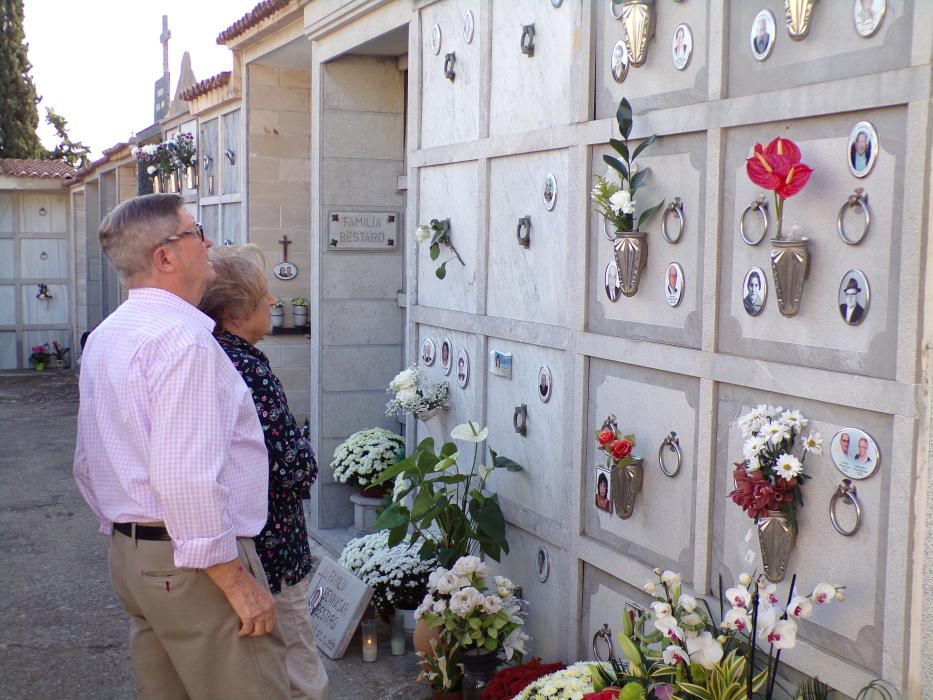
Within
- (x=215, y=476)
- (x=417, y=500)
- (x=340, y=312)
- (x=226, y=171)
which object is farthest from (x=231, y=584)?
(x=226, y=171)

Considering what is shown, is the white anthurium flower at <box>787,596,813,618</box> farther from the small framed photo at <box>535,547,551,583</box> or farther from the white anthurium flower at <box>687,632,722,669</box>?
the small framed photo at <box>535,547,551,583</box>

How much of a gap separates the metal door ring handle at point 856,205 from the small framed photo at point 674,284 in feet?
2.22

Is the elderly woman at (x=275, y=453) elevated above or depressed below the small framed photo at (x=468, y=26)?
below

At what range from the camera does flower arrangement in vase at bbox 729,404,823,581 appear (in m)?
2.72

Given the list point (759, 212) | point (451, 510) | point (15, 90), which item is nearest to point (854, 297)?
point (759, 212)

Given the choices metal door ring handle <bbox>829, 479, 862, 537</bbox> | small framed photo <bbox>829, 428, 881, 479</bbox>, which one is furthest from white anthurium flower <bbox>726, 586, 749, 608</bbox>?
small framed photo <bbox>829, 428, 881, 479</bbox>

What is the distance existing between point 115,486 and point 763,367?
1.70 metres

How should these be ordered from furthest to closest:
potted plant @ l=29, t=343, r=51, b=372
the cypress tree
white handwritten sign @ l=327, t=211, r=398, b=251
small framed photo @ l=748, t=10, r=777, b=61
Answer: the cypress tree → potted plant @ l=29, t=343, r=51, b=372 → white handwritten sign @ l=327, t=211, r=398, b=251 → small framed photo @ l=748, t=10, r=777, b=61

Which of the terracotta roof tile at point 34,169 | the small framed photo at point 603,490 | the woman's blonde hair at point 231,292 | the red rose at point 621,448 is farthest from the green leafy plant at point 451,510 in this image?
the terracotta roof tile at point 34,169

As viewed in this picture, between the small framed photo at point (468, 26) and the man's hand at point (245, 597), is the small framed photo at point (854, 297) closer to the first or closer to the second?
the man's hand at point (245, 597)

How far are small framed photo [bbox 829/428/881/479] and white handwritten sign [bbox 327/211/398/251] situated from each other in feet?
14.1

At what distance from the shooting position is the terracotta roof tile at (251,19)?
6.92m

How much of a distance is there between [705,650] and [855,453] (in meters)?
0.62

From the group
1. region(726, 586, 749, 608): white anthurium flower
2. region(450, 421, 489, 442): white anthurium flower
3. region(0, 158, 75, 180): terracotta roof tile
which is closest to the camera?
region(726, 586, 749, 608): white anthurium flower
